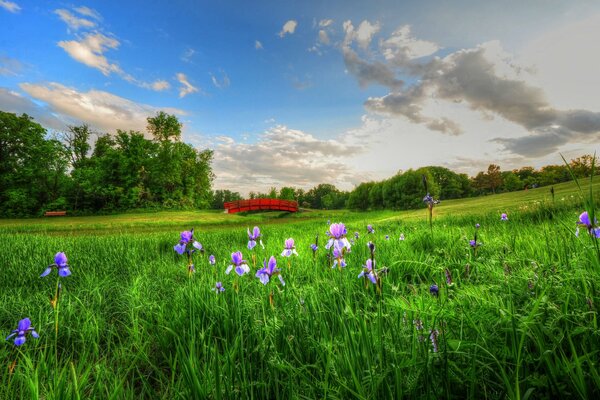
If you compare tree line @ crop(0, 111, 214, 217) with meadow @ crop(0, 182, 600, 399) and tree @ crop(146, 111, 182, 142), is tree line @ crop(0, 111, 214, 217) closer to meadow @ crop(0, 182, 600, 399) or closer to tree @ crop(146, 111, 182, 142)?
tree @ crop(146, 111, 182, 142)

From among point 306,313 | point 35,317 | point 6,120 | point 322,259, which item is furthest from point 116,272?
point 6,120

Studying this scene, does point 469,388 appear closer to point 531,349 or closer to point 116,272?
point 531,349

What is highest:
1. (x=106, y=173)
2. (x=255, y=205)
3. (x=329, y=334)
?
(x=106, y=173)

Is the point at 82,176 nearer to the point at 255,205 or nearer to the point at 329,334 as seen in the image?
the point at 255,205

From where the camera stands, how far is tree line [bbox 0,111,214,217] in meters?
36.0

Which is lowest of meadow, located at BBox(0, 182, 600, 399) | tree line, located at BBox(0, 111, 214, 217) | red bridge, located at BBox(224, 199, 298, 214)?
meadow, located at BBox(0, 182, 600, 399)

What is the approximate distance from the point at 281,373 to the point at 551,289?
6.16 feet

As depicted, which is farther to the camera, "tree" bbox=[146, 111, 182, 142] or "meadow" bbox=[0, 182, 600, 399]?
"tree" bbox=[146, 111, 182, 142]

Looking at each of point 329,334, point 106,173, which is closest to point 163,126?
point 106,173

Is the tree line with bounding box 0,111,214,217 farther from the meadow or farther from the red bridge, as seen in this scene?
the meadow

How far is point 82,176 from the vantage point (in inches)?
1548

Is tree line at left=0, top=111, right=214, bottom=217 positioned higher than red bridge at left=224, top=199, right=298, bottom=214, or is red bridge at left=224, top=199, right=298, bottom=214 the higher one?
tree line at left=0, top=111, right=214, bottom=217

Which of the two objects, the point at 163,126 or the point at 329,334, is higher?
the point at 163,126

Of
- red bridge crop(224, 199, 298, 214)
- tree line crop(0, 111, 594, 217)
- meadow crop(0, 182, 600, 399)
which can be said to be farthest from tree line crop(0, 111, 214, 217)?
meadow crop(0, 182, 600, 399)
